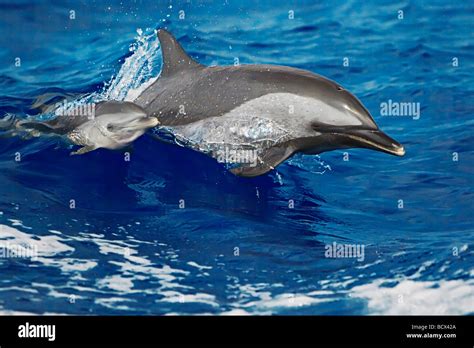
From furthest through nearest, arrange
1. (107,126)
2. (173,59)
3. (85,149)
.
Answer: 1. (173,59)
2. (85,149)
3. (107,126)

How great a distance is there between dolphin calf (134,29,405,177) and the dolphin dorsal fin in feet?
0.44

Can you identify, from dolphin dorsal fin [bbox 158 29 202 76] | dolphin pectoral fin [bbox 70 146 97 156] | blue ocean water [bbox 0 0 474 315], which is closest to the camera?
blue ocean water [bbox 0 0 474 315]

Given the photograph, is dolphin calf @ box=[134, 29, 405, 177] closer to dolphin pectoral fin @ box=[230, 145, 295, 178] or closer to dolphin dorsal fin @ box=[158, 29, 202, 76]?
dolphin pectoral fin @ box=[230, 145, 295, 178]

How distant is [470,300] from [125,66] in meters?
7.54

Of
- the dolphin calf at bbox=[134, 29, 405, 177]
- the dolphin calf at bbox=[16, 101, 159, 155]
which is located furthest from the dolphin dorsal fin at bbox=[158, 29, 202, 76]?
the dolphin calf at bbox=[16, 101, 159, 155]

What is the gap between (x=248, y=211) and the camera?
8.86 meters

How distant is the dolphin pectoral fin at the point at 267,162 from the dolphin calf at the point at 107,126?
1.05m

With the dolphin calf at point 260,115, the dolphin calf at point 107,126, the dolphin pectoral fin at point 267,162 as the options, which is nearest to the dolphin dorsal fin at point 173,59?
the dolphin calf at point 260,115

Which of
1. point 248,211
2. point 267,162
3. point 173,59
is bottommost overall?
point 248,211

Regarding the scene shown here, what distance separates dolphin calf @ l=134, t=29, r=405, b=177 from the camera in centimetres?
822

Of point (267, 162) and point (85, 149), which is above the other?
point (85, 149)

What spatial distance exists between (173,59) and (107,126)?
157cm

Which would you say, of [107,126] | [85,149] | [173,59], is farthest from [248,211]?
[173,59]

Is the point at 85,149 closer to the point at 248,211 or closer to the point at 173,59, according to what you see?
the point at 173,59
